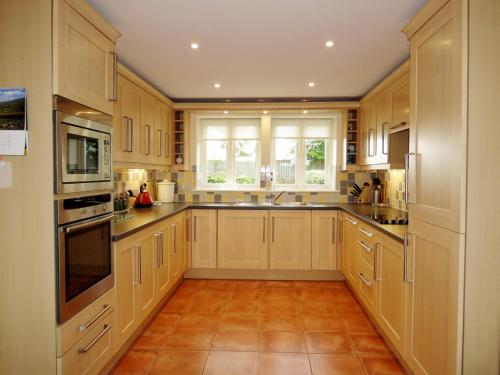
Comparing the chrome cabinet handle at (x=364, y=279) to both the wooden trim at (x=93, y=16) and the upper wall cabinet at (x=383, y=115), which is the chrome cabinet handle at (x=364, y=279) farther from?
the wooden trim at (x=93, y=16)

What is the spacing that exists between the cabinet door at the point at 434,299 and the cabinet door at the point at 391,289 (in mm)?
132

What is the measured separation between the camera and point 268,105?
14.6 ft

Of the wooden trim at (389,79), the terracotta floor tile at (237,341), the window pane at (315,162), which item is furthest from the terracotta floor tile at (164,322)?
the wooden trim at (389,79)

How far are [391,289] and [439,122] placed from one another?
4.23ft

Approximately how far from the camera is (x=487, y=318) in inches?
61.9

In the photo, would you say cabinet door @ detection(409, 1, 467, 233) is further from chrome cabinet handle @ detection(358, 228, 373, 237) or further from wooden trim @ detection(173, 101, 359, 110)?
wooden trim @ detection(173, 101, 359, 110)

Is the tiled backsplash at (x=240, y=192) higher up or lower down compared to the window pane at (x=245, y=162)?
lower down

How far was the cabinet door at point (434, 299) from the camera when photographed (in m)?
1.58

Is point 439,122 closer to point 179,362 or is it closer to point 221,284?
point 179,362

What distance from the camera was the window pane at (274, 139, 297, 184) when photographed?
482 centimetres

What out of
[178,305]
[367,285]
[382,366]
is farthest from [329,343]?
[178,305]

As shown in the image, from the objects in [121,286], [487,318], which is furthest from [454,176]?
[121,286]

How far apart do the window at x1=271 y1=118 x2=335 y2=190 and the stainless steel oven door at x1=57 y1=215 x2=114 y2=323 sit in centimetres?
304

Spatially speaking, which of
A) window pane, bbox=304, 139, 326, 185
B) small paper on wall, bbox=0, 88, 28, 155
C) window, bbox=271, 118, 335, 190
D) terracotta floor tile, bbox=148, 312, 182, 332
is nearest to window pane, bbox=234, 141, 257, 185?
window, bbox=271, 118, 335, 190
